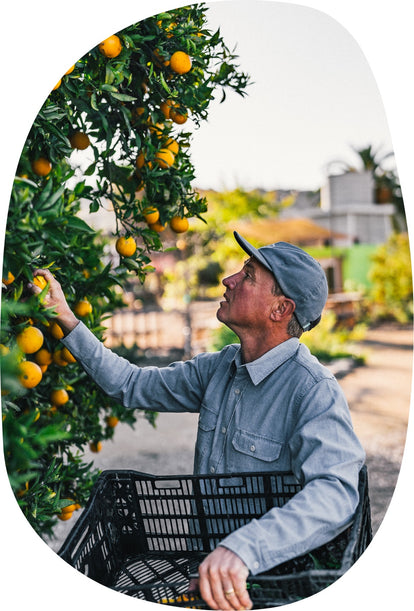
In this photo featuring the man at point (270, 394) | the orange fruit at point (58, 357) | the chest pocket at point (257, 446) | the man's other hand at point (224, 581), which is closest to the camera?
the man's other hand at point (224, 581)

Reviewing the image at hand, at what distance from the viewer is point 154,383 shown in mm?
1878

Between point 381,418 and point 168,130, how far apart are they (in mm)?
4991

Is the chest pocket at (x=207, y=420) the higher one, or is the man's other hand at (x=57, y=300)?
→ the man's other hand at (x=57, y=300)

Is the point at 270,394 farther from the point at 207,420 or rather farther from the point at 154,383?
the point at 154,383

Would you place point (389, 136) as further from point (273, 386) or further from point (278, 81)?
point (273, 386)

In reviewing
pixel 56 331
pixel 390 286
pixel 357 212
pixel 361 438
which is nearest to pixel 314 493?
pixel 56 331

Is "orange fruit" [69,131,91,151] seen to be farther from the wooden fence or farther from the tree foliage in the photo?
the tree foliage

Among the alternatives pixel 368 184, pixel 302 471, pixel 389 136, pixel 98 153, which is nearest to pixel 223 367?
pixel 302 471

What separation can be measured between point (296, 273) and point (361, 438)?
14.2ft

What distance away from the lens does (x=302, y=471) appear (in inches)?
51.3

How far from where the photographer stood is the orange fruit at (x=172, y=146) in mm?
1813

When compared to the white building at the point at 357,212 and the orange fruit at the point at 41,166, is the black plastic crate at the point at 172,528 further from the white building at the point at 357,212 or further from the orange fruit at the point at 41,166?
the white building at the point at 357,212

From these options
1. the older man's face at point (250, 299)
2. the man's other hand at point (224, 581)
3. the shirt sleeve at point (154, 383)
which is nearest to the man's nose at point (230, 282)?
the older man's face at point (250, 299)

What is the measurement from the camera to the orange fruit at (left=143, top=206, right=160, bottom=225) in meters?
1.88
